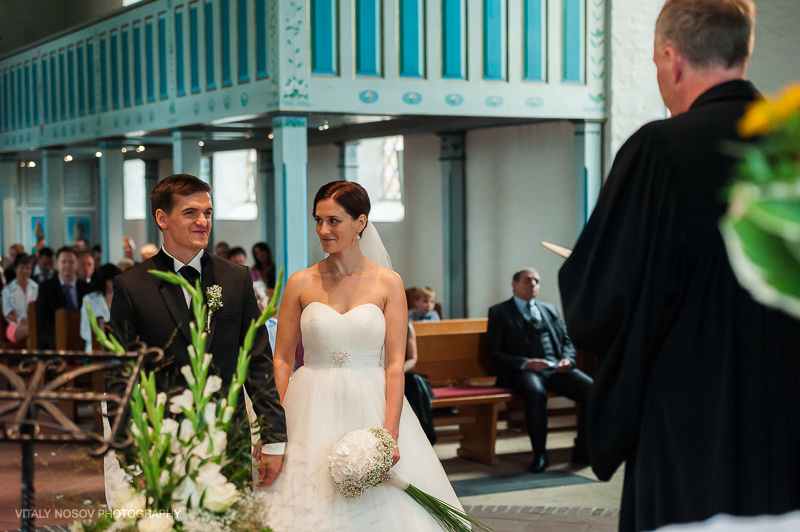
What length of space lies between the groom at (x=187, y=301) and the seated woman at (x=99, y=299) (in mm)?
5543

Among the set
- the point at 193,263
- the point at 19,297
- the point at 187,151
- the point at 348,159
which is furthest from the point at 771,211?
the point at 348,159

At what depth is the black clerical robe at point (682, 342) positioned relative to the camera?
1.92 m

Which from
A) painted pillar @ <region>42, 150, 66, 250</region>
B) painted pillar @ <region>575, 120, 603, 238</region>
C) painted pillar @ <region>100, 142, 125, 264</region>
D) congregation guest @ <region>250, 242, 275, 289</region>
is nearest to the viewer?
painted pillar @ <region>575, 120, 603, 238</region>

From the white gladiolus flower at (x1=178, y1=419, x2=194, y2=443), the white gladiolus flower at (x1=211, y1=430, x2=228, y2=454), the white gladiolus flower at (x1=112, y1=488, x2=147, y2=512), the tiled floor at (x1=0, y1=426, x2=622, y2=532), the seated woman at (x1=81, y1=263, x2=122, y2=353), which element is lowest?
the tiled floor at (x1=0, y1=426, x2=622, y2=532)

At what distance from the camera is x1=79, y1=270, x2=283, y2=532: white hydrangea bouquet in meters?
1.71

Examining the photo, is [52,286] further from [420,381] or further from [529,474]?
[529,474]

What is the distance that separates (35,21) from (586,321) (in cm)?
2309

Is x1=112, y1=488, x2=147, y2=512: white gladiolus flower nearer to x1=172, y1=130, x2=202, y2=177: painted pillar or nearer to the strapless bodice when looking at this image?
the strapless bodice

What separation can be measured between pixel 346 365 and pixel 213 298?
40.4 inches

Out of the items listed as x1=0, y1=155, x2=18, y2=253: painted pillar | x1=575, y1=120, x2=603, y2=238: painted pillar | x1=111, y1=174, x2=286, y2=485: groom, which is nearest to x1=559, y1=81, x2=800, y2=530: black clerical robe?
x1=111, y1=174, x2=286, y2=485: groom

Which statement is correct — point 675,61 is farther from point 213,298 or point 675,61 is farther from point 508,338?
Result: point 508,338

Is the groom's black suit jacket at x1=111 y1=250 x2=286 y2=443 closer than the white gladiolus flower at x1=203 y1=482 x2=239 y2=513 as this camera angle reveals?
No

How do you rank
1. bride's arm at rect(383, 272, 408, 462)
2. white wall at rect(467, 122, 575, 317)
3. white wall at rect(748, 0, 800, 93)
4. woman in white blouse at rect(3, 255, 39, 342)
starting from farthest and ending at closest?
white wall at rect(467, 122, 575, 317) → woman in white blouse at rect(3, 255, 39, 342) → white wall at rect(748, 0, 800, 93) → bride's arm at rect(383, 272, 408, 462)

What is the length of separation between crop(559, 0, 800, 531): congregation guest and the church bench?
18.1ft
